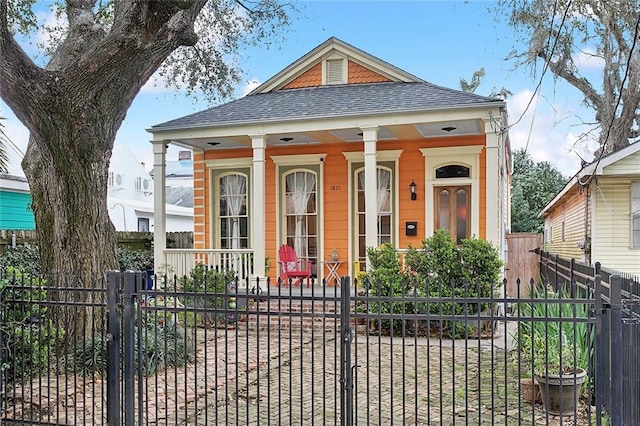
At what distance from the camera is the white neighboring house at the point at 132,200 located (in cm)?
2450

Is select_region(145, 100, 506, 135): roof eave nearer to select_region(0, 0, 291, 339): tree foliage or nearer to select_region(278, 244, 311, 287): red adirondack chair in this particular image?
select_region(278, 244, 311, 287): red adirondack chair

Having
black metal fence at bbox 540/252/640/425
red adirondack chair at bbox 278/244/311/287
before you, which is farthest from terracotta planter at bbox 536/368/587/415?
red adirondack chair at bbox 278/244/311/287

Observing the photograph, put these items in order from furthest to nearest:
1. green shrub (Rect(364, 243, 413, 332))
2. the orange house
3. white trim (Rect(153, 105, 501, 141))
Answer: the orange house
white trim (Rect(153, 105, 501, 141))
green shrub (Rect(364, 243, 413, 332))

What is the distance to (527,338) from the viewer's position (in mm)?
6605

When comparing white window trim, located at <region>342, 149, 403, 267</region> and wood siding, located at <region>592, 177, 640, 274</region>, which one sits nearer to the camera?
white window trim, located at <region>342, 149, 403, 267</region>

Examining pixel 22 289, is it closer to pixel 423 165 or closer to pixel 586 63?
pixel 423 165

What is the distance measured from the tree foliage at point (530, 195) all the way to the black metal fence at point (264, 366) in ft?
91.2

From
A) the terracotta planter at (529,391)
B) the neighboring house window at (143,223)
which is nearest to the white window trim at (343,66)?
the terracotta planter at (529,391)

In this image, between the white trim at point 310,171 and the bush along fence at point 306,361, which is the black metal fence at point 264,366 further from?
→ the white trim at point 310,171

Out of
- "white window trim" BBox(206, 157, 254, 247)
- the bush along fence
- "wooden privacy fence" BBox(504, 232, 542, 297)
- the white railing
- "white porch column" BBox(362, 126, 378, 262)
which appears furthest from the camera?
"wooden privacy fence" BBox(504, 232, 542, 297)

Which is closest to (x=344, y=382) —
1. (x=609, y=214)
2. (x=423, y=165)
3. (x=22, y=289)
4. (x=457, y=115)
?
(x=22, y=289)

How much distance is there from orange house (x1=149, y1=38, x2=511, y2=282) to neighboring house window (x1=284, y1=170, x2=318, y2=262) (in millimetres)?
24

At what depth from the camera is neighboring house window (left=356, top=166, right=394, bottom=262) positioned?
12750mm

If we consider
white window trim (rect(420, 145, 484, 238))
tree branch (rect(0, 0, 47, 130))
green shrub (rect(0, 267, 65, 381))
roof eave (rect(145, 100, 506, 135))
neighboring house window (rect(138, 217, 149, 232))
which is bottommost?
green shrub (rect(0, 267, 65, 381))
